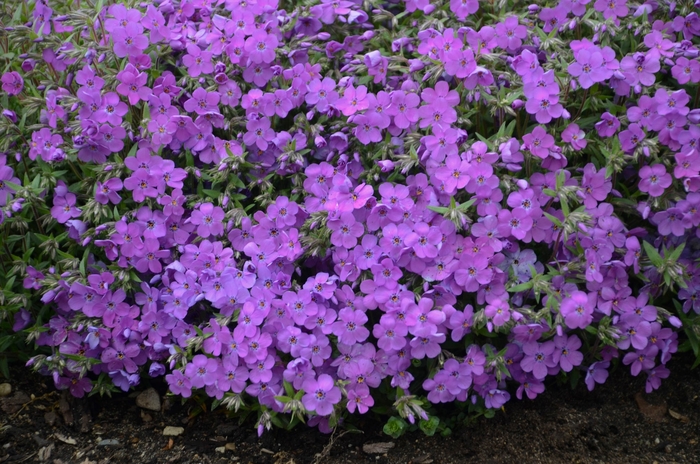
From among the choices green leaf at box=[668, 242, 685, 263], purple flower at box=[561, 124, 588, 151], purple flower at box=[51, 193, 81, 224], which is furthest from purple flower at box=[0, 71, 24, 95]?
green leaf at box=[668, 242, 685, 263]

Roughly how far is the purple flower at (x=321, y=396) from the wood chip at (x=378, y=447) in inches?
12.0

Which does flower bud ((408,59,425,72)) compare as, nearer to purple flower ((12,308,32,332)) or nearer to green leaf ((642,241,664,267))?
green leaf ((642,241,664,267))

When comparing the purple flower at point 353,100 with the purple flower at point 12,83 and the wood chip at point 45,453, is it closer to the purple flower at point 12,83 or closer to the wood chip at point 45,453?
the purple flower at point 12,83

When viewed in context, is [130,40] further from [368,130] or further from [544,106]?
[544,106]

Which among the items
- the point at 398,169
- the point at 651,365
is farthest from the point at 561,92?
the point at 651,365

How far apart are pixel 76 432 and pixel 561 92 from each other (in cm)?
282

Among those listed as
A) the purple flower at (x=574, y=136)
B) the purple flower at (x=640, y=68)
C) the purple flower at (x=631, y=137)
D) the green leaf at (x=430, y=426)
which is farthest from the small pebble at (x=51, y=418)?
the purple flower at (x=640, y=68)

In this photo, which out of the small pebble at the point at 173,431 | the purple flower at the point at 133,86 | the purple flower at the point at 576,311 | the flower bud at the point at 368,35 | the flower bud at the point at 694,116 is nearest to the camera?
the purple flower at the point at 576,311

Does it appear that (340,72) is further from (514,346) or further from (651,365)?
(651,365)

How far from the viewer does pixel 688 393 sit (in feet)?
10.1

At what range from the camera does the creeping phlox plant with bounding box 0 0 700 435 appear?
2836 millimetres

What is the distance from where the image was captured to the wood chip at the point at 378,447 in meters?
2.92

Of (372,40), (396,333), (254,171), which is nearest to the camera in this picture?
(396,333)

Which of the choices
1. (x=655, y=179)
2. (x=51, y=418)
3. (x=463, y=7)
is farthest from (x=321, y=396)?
(x=463, y=7)
